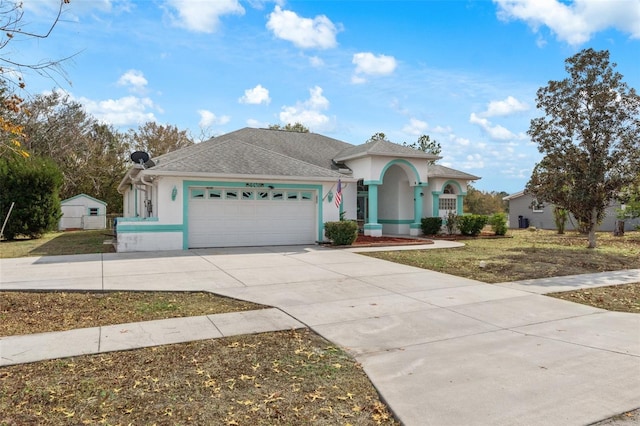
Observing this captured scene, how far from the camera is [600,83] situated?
49.9 feet

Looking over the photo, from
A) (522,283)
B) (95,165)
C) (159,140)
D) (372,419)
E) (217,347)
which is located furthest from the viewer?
(159,140)

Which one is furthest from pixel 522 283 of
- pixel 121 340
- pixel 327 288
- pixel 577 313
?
pixel 121 340

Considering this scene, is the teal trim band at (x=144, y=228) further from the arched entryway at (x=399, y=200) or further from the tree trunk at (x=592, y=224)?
the tree trunk at (x=592, y=224)

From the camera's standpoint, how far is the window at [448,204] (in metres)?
23.1

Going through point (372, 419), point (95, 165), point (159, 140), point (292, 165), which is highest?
point (159, 140)

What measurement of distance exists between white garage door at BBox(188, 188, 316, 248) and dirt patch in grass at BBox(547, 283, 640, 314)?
10458 mm

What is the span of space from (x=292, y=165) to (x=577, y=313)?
12.5m

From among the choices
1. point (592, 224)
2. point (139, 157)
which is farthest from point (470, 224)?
point (139, 157)

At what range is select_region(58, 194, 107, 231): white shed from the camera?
2753 cm

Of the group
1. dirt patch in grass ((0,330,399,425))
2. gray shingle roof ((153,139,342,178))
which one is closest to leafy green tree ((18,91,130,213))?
gray shingle roof ((153,139,342,178))

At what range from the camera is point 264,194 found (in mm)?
16188

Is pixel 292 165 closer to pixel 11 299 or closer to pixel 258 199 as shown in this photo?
pixel 258 199

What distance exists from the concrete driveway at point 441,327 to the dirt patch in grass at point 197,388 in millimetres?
432

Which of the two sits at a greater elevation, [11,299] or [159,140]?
[159,140]
